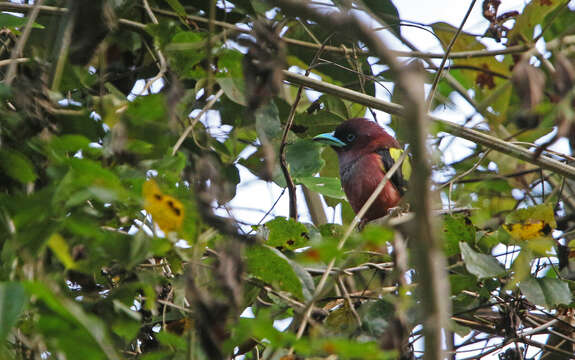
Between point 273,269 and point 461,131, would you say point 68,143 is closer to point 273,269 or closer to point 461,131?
point 273,269

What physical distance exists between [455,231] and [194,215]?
1.15m

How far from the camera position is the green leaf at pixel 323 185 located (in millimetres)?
2789

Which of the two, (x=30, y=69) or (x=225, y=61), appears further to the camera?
(x=225, y=61)

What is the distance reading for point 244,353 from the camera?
229 centimetres

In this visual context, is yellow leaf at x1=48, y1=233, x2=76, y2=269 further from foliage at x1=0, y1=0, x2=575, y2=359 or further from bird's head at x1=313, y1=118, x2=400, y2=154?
bird's head at x1=313, y1=118, x2=400, y2=154

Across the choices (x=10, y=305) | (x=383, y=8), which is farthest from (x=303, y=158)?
(x=10, y=305)

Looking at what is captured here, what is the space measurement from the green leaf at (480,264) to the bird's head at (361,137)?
80.6 inches

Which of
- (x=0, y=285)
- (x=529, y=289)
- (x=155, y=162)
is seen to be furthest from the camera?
(x=529, y=289)

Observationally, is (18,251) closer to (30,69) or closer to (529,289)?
(30,69)

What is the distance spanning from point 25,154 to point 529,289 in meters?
1.77

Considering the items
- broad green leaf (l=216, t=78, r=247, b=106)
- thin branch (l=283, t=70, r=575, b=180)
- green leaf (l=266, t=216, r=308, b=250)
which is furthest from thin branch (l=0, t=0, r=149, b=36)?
green leaf (l=266, t=216, r=308, b=250)

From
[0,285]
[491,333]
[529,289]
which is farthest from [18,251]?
[491,333]

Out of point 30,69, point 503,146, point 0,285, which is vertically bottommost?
point 0,285

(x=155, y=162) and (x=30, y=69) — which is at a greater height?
(x=30, y=69)
